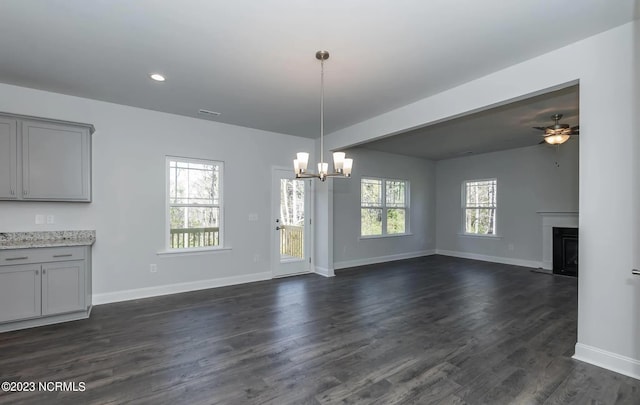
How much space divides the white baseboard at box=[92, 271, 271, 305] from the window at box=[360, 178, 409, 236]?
285cm

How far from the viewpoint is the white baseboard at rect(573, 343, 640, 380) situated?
241 centimetres

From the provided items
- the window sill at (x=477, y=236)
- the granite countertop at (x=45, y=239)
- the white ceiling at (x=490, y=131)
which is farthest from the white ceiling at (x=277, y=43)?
the window sill at (x=477, y=236)

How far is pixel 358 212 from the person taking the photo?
23.4ft

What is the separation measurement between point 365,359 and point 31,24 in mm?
3852

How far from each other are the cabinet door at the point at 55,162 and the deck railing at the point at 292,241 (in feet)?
10.2

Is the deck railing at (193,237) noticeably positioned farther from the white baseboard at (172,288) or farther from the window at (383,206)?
the window at (383,206)

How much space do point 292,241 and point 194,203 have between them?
201cm

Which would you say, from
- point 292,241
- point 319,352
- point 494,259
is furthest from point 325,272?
point 494,259

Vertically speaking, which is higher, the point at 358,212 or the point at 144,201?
the point at 144,201

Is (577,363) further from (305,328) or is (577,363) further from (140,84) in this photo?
(140,84)

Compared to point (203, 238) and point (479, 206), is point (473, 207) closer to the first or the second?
point (479, 206)

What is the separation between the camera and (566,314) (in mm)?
3830

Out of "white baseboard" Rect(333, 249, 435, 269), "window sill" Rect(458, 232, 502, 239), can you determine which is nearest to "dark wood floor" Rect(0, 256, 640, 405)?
"white baseboard" Rect(333, 249, 435, 269)

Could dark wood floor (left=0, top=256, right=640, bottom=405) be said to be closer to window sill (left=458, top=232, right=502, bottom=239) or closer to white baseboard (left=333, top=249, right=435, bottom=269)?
white baseboard (left=333, top=249, right=435, bottom=269)
